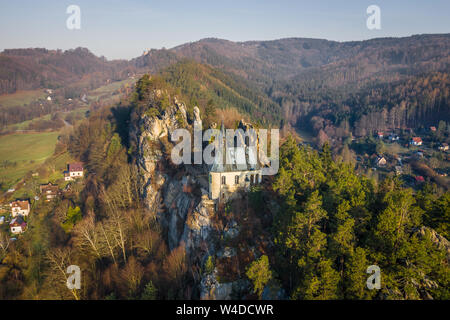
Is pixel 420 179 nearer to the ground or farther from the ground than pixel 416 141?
nearer to the ground

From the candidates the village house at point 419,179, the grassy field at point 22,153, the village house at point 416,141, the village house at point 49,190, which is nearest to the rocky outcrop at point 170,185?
the village house at point 49,190

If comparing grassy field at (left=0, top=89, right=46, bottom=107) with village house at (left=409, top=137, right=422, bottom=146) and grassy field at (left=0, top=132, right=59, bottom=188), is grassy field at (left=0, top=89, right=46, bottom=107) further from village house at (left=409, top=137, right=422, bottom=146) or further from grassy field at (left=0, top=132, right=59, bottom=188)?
village house at (left=409, top=137, right=422, bottom=146)

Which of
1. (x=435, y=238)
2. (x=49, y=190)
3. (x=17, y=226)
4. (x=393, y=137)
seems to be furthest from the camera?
(x=393, y=137)

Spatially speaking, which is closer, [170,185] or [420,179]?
[170,185]

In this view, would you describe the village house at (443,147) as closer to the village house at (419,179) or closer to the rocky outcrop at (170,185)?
the village house at (419,179)

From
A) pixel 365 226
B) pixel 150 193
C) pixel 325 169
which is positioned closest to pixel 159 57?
pixel 150 193

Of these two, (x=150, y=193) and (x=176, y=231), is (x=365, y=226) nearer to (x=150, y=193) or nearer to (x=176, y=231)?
(x=176, y=231)

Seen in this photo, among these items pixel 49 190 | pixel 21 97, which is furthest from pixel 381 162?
pixel 21 97

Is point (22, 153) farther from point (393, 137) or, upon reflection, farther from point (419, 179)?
point (393, 137)
